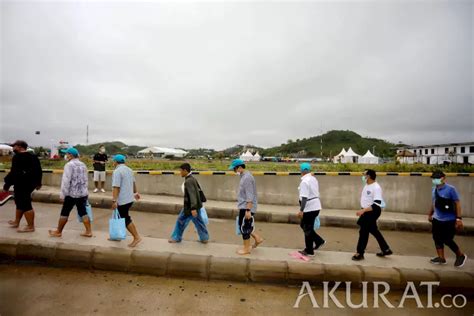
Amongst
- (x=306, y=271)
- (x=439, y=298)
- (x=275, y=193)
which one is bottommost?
(x=439, y=298)

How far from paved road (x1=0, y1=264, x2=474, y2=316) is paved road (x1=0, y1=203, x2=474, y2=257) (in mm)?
1865

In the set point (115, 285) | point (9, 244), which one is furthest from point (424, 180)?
point (9, 244)

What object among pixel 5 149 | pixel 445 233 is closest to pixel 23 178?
pixel 445 233

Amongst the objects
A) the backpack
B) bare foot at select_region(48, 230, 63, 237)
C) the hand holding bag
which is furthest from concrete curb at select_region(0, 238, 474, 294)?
the backpack

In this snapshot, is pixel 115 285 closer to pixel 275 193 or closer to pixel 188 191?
pixel 188 191

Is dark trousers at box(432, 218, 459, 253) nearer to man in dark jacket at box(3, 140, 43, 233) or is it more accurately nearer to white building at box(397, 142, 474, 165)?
man in dark jacket at box(3, 140, 43, 233)

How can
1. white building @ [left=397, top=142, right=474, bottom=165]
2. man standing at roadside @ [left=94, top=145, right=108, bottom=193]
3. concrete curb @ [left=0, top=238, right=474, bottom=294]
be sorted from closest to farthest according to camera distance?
concrete curb @ [left=0, top=238, right=474, bottom=294]
man standing at roadside @ [left=94, top=145, right=108, bottom=193]
white building @ [left=397, top=142, right=474, bottom=165]

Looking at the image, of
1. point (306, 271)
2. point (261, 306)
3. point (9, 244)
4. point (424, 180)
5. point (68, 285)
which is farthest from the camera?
point (424, 180)

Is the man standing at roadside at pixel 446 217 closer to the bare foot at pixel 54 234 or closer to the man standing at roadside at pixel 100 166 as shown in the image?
the bare foot at pixel 54 234

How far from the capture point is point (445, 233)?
4.80m

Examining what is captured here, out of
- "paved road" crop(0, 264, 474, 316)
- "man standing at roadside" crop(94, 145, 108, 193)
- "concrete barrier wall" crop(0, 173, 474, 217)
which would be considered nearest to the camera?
"paved road" crop(0, 264, 474, 316)

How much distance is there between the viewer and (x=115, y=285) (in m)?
4.19

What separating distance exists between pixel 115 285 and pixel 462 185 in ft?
36.5

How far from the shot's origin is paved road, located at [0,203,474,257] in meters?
6.25
